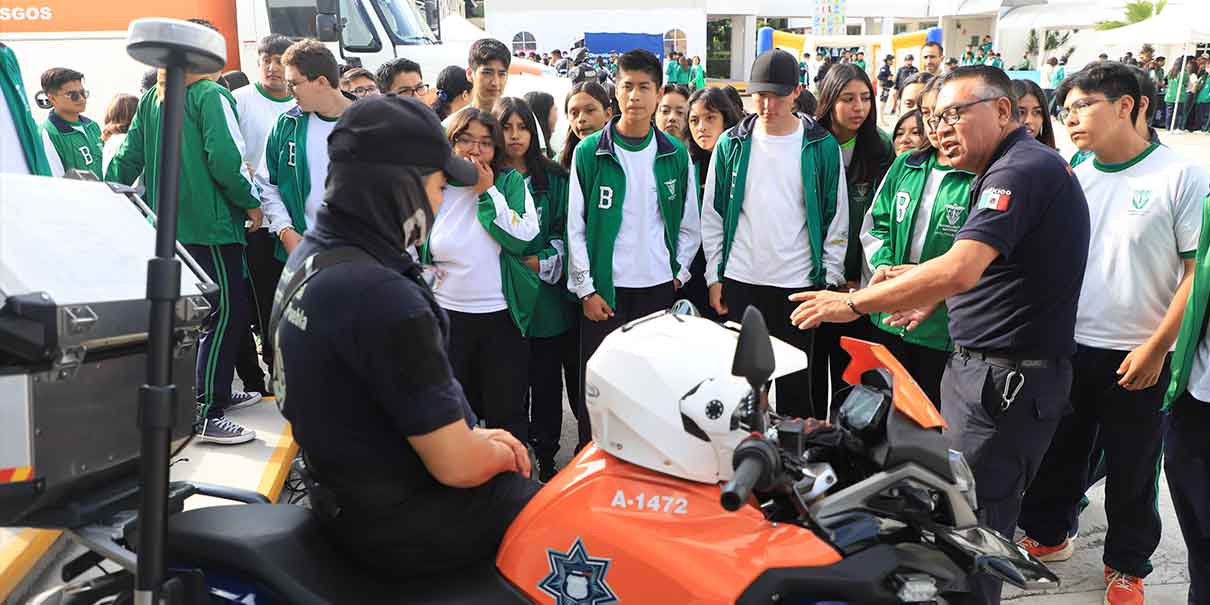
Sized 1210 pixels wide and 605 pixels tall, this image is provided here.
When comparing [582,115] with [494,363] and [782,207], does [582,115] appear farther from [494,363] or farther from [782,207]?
[494,363]

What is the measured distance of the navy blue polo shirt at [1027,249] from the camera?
2.88 metres

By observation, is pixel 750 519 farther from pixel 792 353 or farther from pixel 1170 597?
pixel 1170 597

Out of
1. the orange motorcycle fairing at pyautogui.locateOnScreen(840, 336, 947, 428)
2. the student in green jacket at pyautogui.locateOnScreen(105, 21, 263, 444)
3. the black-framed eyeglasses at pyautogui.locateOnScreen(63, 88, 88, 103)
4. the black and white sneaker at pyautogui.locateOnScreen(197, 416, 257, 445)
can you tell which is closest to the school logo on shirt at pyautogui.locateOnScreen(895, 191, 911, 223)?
the orange motorcycle fairing at pyautogui.locateOnScreen(840, 336, 947, 428)

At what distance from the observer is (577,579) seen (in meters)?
2.05

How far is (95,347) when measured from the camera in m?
1.97

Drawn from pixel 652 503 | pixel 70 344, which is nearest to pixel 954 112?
pixel 652 503

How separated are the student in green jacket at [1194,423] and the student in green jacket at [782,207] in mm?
1713

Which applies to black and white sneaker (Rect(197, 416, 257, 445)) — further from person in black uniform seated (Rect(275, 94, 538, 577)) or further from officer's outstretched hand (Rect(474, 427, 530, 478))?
officer's outstretched hand (Rect(474, 427, 530, 478))

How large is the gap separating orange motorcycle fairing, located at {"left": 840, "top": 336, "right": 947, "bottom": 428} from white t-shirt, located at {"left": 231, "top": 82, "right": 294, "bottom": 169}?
426 centimetres

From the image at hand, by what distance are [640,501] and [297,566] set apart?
834 millimetres

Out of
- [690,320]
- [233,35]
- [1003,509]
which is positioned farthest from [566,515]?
[233,35]

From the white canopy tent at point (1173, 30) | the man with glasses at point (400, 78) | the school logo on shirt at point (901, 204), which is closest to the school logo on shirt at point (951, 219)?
the school logo on shirt at point (901, 204)

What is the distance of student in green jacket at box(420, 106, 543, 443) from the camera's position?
4.29 metres

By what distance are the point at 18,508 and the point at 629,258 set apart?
3.15 m
